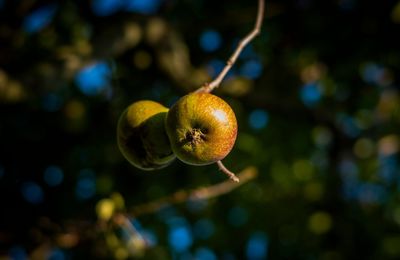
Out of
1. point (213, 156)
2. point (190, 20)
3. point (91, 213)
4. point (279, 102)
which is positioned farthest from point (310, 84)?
point (213, 156)

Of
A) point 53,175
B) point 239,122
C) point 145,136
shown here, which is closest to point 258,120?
point 239,122

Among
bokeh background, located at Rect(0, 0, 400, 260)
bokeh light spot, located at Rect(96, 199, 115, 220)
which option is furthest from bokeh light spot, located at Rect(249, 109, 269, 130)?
bokeh light spot, located at Rect(96, 199, 115, 220)

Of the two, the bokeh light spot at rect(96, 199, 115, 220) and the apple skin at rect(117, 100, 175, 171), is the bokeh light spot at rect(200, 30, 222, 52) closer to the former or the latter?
the bokeh light spot at rect(96, 199, 115, 220)

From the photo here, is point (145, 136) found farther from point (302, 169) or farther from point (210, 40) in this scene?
point (302, 169)

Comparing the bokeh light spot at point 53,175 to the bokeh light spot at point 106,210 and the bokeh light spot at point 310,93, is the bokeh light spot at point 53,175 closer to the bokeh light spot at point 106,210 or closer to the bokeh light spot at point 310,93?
the bokeh light spot at point 106,210

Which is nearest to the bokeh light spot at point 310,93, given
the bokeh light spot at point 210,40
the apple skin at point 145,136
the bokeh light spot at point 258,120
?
the bokeh light spot at point 258,120

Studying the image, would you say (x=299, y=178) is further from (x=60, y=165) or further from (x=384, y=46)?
(x=60, y=165)
